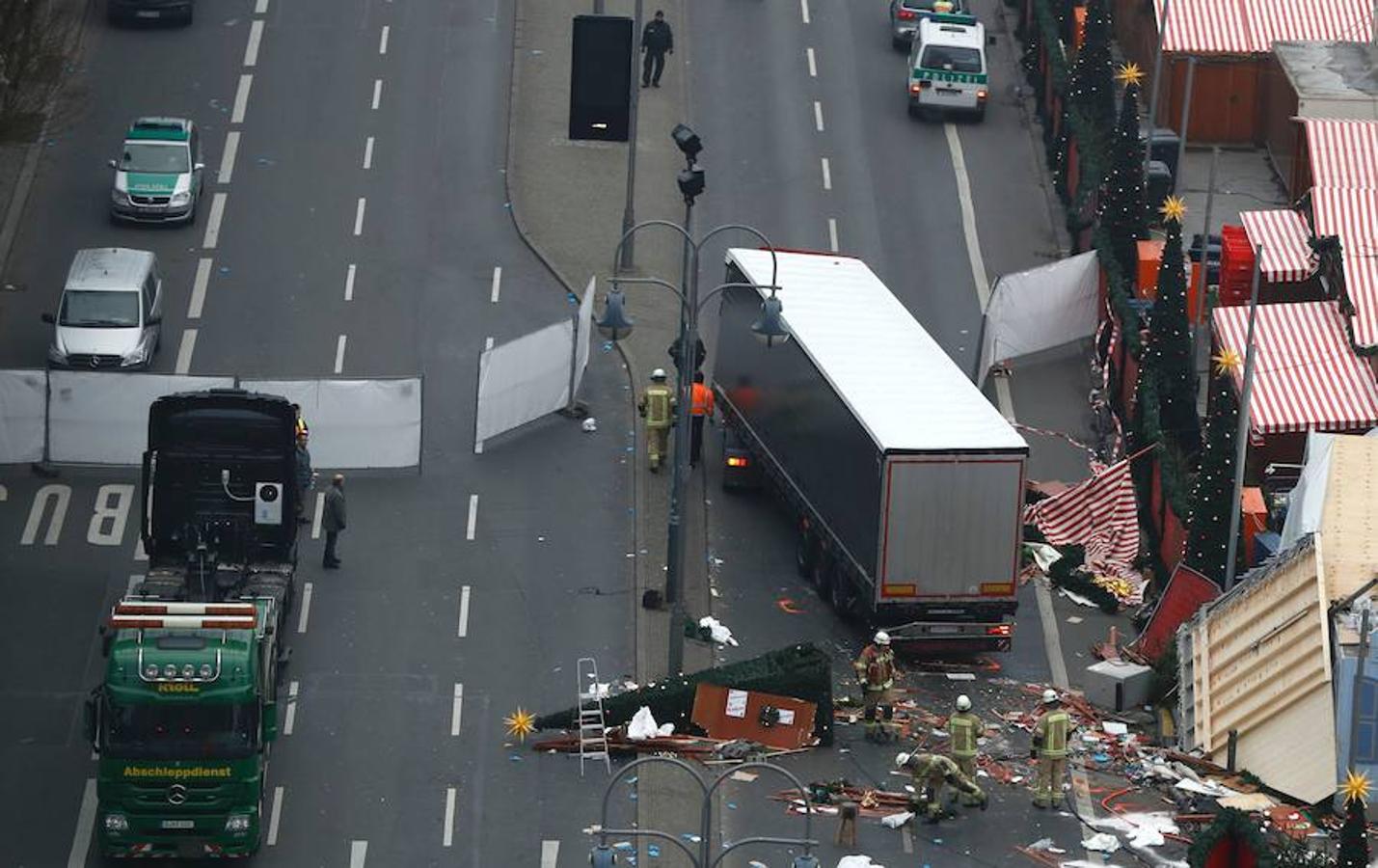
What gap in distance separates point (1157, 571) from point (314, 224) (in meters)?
20.7

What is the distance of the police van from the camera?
7144 centimetres

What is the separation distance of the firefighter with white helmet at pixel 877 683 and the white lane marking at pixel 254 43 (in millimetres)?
30659

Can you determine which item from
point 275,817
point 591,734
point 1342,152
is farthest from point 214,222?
point 275,817

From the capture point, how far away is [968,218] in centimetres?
6819

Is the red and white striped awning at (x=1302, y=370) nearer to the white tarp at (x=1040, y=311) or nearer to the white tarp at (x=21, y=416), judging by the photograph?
the white tarp at (x=1040, y=311)

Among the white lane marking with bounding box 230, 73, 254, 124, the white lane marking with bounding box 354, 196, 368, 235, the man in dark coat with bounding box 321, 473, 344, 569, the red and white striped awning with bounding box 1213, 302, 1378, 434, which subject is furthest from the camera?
the white lane marking with bounding box 230, 73, 254, 124

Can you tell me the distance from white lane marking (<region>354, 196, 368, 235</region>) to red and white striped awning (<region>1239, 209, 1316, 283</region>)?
58.1ft

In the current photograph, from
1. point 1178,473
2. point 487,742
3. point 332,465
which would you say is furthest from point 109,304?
point 1178,473

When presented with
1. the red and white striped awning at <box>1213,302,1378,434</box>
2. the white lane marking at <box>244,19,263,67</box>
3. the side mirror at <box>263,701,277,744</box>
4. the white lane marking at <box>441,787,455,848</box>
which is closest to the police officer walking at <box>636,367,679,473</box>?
the red and white striped awning at <box>1213,302,1378,434</box>

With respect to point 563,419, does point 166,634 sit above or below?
above

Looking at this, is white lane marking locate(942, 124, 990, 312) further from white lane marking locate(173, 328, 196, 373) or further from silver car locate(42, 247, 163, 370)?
silver car locate(42, 247, 163, 370)

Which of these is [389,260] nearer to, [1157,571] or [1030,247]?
[1030,247]

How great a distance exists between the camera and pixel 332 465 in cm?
5622

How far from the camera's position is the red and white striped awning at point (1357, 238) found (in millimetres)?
58531
